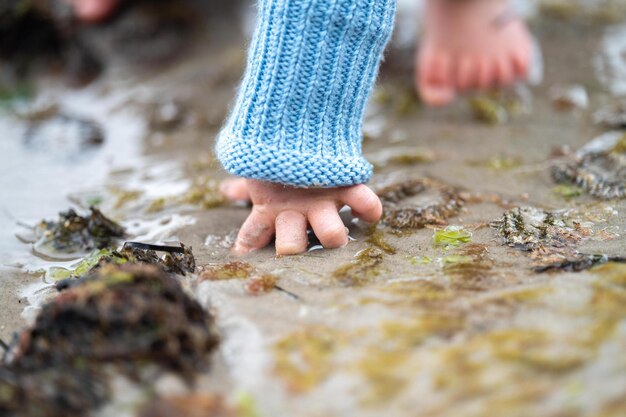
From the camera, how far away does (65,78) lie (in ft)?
14.1

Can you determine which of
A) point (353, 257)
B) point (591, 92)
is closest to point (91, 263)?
point (353, 257)

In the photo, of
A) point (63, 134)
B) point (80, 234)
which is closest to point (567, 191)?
point (80, 234)

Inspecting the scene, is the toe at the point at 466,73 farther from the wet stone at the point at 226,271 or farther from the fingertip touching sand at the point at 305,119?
the wet stone at the point at 226,271

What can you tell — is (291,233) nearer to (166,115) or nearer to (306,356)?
(306,356)

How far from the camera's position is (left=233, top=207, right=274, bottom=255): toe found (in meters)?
1.94

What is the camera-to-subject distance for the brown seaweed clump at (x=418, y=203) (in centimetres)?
204

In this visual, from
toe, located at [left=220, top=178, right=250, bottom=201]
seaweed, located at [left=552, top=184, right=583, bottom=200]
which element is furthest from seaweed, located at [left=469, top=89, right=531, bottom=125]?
toe, located at [left=220, top=178, right=250, bottom=201]

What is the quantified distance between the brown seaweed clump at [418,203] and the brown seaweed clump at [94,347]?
90 cm

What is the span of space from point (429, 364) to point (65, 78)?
372 cm

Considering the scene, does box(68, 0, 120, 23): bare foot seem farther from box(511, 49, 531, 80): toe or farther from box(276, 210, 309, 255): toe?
box(276, 210, 309, 255): toe

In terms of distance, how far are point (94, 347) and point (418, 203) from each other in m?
1.21

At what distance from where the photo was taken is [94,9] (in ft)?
13.9

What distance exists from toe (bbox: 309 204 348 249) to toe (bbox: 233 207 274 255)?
0.13 m

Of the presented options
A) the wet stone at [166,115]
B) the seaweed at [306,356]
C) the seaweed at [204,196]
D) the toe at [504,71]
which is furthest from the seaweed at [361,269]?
the toe at [504,71]
